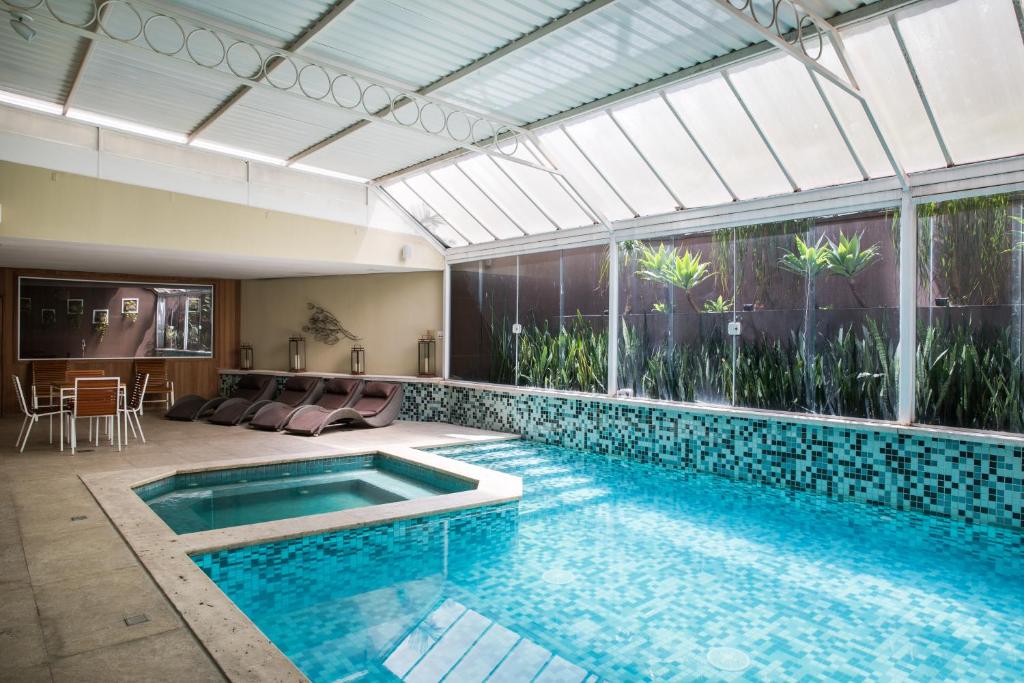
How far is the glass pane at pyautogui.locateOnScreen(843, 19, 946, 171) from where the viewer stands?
19.1ft

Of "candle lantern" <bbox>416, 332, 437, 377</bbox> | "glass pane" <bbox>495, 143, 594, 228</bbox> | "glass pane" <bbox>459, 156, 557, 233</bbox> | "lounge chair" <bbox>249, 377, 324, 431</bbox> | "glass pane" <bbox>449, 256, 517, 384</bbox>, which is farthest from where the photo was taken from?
"candle lantern" <bbox>416, 332, 437, 377</bbox>

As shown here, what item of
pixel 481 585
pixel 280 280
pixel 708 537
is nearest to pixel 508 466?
pixel 708 537

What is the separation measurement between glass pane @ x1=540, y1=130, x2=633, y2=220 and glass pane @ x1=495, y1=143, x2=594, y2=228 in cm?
52

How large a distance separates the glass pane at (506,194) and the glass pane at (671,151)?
2.60 metres

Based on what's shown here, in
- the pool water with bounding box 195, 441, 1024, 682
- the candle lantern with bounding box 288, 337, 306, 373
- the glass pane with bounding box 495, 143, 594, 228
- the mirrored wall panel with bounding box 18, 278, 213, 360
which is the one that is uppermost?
the glass pane with bounding box 495, 143, 594, 228

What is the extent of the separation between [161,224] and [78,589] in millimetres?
6673

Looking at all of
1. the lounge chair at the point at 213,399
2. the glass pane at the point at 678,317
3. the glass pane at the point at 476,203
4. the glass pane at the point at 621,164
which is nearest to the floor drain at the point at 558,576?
Result: the glass pane at the point at 678,317

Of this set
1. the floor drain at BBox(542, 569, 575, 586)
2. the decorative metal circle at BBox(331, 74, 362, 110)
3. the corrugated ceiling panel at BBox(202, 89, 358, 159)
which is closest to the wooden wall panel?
the corrugated ceiling panel at BBox(202, 89, 358, 159)

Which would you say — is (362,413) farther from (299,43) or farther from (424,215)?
(299,43)

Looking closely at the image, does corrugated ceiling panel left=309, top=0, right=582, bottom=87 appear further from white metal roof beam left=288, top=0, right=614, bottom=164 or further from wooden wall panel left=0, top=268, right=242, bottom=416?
wooden wall panel left=0, top=268, right=242, bottom=416

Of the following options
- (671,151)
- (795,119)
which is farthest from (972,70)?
(671,151)

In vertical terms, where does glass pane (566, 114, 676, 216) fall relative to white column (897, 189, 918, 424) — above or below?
above

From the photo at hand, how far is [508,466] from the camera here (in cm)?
874

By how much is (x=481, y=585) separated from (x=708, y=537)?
2.27m
